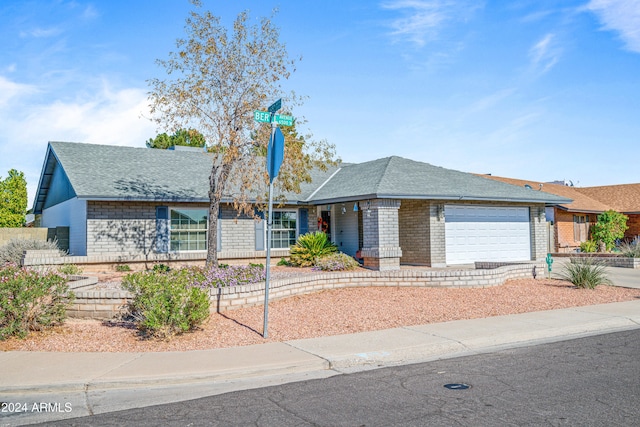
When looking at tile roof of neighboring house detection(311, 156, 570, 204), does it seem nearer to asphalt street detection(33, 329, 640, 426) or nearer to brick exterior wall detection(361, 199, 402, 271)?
brick exterior wall detection(361, 199, 402, 271)

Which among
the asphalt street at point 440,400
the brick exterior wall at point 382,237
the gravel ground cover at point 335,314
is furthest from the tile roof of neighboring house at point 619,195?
the asphalt street at point 440,400

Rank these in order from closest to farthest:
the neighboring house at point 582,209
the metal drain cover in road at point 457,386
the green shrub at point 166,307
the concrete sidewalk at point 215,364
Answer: the concrete sidewalk at point 215,364, the metal drain cover in road at point 457,386, the green shrub at point 166,307, the neighboring house at point 582,209

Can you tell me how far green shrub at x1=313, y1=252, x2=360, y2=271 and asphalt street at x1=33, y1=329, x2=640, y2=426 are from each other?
9189mm

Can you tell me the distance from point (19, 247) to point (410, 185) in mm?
13145

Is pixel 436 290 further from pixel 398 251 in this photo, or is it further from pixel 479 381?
pixel 479 381

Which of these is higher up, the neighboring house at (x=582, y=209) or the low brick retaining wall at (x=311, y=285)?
the neighboring house at (x=582, y=209)

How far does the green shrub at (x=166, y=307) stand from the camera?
328 inches

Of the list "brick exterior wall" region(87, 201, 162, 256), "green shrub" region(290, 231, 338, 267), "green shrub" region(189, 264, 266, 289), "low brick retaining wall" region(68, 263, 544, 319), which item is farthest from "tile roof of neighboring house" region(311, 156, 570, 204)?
"brick exterior wall" region(87, 201, 162, 256)

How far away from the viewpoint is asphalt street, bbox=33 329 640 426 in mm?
5180

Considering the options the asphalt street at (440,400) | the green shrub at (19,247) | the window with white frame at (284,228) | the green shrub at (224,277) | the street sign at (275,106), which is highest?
the street sign at (275,106)

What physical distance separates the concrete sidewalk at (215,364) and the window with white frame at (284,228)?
11368 millimetres

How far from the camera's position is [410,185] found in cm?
1873

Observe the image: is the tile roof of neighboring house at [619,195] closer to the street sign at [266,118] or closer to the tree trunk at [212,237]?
the tree trunk at [212,237]

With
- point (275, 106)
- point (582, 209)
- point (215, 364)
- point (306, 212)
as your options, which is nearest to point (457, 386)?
point (215, 364)
